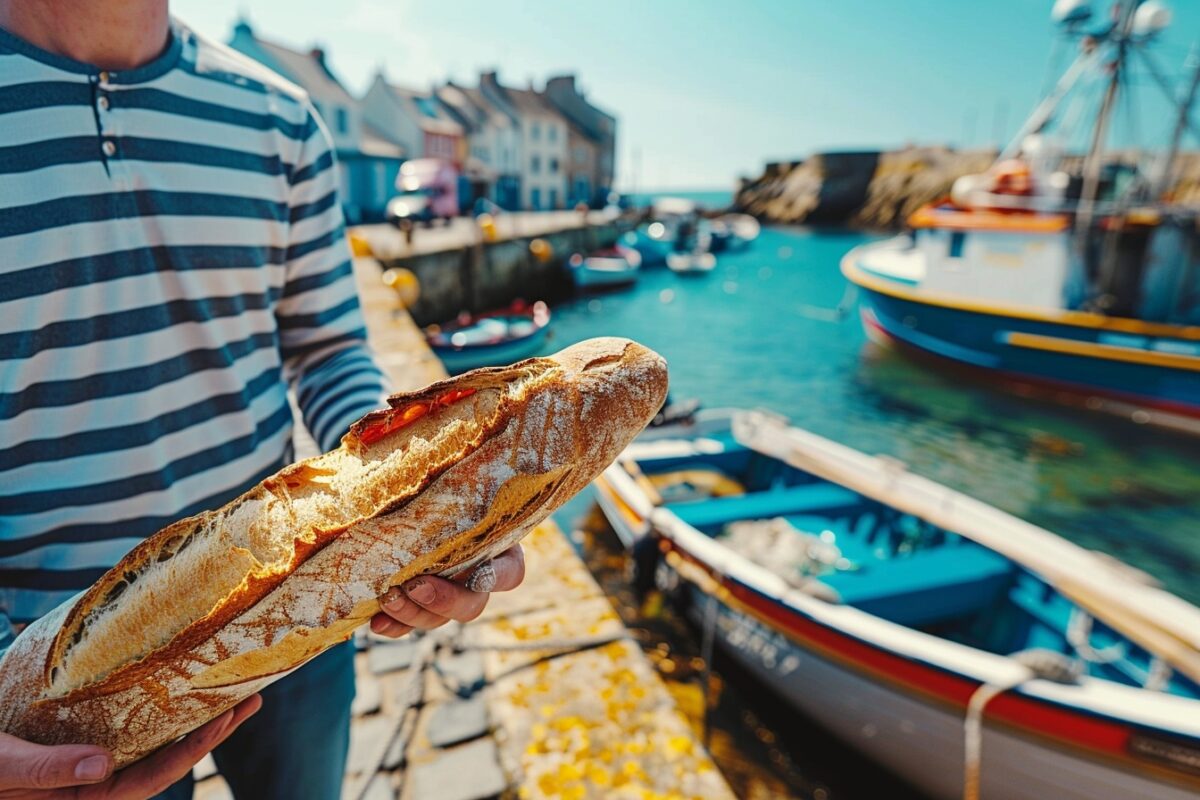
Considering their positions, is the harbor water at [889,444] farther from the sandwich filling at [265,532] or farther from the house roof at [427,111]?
the house roof at [427,111]

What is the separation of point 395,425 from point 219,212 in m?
0.78

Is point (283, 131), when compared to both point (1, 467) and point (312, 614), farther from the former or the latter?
point (312, 614)

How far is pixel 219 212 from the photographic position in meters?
1.47

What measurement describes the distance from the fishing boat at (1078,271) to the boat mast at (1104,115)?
0.11 ft

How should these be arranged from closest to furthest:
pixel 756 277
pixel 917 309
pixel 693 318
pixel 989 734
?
pixel 989 734 → pixel 917 309 → pixel 693 318 → pixel 756 277

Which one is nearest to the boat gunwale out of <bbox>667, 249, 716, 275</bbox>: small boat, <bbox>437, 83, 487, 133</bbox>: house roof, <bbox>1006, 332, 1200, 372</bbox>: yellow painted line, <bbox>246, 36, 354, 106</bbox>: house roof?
<bbox>1006, 332, 1200, 372</bbox>: yellow painted line

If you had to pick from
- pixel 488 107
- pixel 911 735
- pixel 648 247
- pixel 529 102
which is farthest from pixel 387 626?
pixel 529 102

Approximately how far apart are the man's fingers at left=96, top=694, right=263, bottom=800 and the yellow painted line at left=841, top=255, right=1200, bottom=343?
18.7 meters

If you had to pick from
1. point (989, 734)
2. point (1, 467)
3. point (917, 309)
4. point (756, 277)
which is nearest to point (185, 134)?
point (1, 467)

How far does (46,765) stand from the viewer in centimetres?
93

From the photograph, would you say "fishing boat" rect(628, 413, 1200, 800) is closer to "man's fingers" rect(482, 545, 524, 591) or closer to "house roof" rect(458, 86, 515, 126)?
"man's fingers" rect(482, 545, 524, 591)

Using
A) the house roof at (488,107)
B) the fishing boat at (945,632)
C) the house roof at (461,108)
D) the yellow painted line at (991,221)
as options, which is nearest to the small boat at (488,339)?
the fishing boat at (945,632)

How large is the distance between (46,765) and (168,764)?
0.19m

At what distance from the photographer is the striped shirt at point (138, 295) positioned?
121cm
